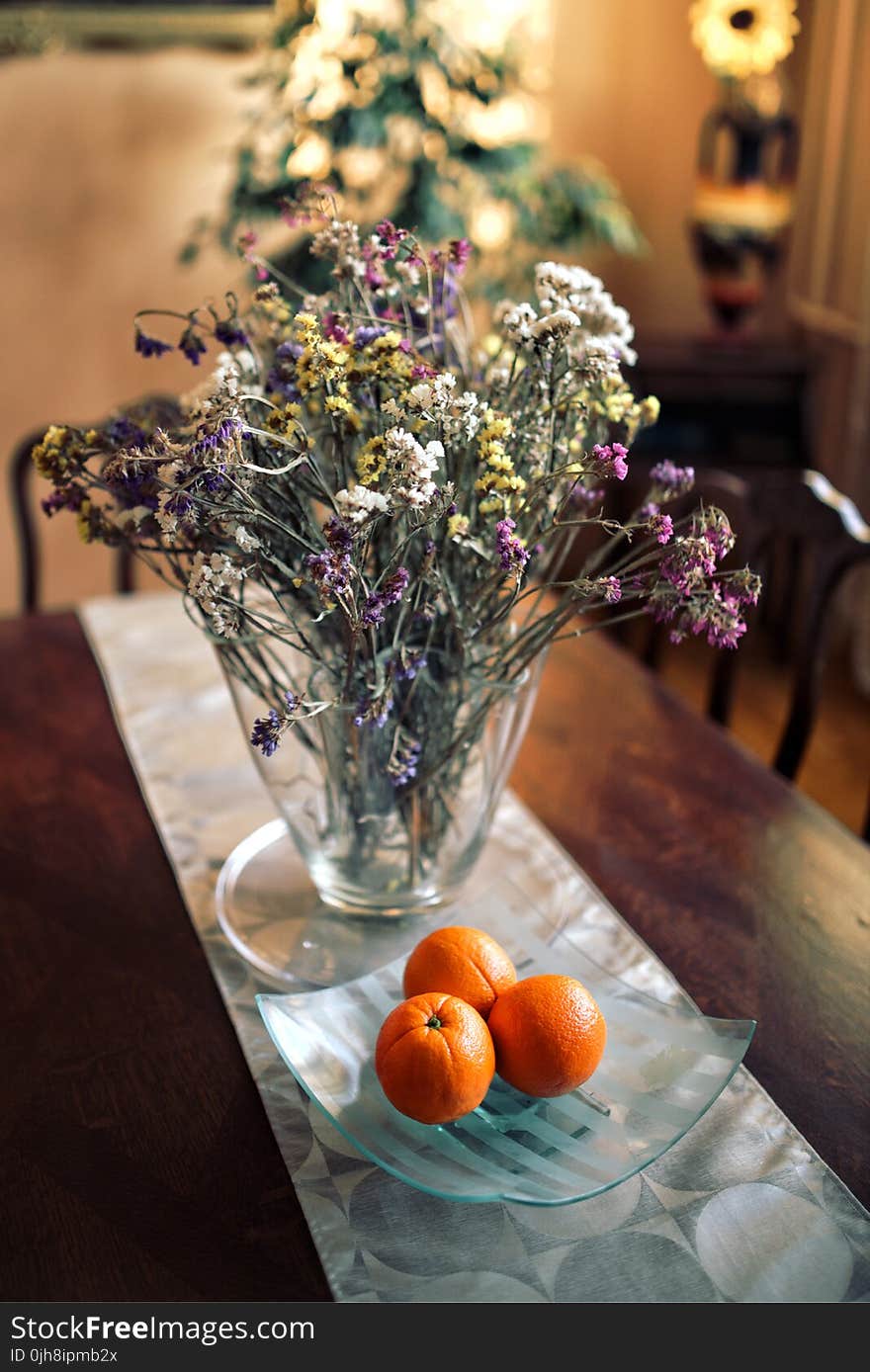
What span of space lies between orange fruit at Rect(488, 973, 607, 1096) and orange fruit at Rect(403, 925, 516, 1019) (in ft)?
0.08

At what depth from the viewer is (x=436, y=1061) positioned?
2.55 feet

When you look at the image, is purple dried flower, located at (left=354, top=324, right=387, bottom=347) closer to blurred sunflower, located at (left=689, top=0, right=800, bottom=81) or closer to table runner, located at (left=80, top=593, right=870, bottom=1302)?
table runner, located at (left=80, top=593, right=870, bottom=1302)

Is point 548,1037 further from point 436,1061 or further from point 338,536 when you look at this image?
point 338,536

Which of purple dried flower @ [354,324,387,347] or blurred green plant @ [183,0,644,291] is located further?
blurred green plant @ [183,0,644,291]

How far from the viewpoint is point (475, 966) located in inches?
34.1

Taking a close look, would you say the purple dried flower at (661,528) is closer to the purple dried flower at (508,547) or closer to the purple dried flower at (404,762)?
the purple dried flower at (508,547)

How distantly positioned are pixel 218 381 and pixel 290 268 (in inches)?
78.4

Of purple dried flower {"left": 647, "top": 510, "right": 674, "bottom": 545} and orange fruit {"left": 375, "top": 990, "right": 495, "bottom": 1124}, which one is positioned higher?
purple dried flower {"left": 647, "top": 510, "right": 674, "bottom": 545}

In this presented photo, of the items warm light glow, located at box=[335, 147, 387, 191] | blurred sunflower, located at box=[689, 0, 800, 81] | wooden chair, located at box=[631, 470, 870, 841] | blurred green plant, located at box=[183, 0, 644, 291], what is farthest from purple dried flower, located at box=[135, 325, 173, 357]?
blurred sunflower, located at box=[689, 0, 800, 81]

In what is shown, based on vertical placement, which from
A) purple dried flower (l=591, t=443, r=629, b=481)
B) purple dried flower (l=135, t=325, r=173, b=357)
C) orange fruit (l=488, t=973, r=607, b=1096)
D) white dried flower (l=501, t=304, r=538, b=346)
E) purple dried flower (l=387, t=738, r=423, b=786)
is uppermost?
white dried flower (l=501, t=304, r=538, b=346)

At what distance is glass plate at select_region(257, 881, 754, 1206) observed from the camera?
776mm

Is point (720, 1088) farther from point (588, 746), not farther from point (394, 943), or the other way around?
point (588, 746)

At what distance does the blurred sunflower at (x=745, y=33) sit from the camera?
3.01 metres

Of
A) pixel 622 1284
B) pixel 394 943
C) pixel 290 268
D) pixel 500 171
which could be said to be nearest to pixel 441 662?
pixel 394 943
